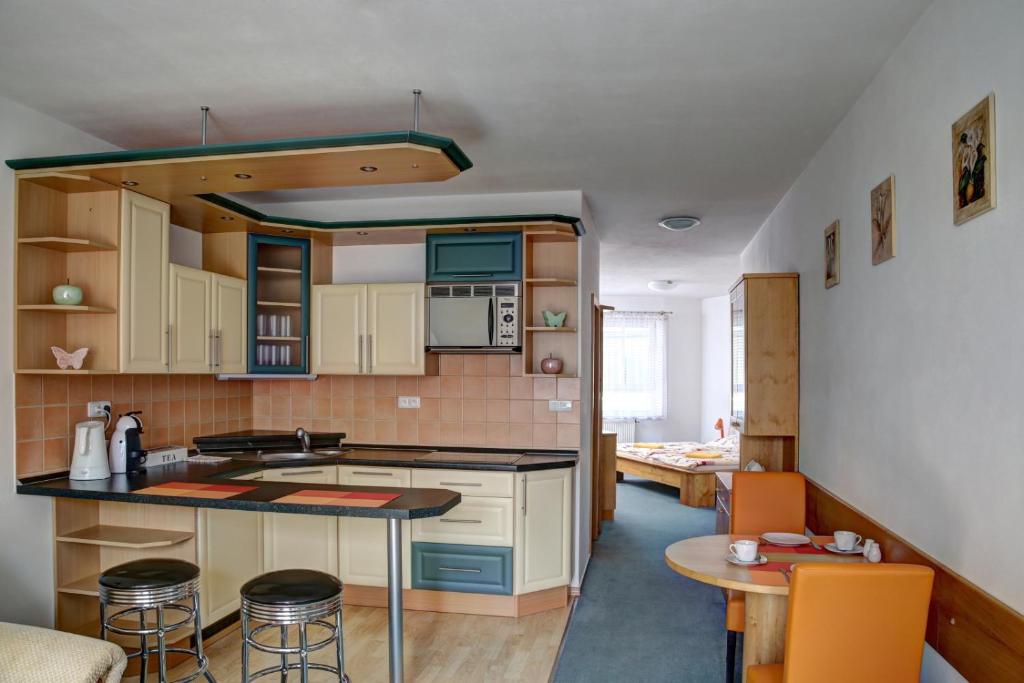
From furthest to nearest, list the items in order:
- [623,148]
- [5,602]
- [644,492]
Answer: [644,492], [623,148], [5,602]

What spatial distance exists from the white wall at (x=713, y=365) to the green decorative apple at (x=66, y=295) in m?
8.33

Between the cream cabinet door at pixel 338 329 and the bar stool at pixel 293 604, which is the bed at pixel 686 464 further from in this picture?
the bar stool at pixel 293 604

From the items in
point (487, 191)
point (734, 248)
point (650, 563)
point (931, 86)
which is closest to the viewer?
point (931, 86)

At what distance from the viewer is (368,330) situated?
176 inches

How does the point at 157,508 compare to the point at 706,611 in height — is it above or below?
above

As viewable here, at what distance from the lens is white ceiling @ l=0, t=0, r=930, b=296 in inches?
91.7

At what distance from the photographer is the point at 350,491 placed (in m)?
3.05

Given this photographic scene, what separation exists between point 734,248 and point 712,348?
3.99 m

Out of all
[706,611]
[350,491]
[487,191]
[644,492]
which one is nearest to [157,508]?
[350,491]

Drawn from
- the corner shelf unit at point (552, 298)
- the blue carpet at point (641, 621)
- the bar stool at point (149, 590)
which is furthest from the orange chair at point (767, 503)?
the bar stool at point (149, 590)

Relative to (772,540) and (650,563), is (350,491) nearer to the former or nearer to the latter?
(772,540)

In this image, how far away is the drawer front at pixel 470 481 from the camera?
4.02m

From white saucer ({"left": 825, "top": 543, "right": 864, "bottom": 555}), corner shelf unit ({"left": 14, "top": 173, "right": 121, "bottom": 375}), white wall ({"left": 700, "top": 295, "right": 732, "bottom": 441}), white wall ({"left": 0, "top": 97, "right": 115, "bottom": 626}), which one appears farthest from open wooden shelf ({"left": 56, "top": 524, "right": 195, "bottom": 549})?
white wall ({"left": 700, "top": 295, "right": 732, "bottom": 441})

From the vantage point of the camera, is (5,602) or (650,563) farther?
(650,563)
